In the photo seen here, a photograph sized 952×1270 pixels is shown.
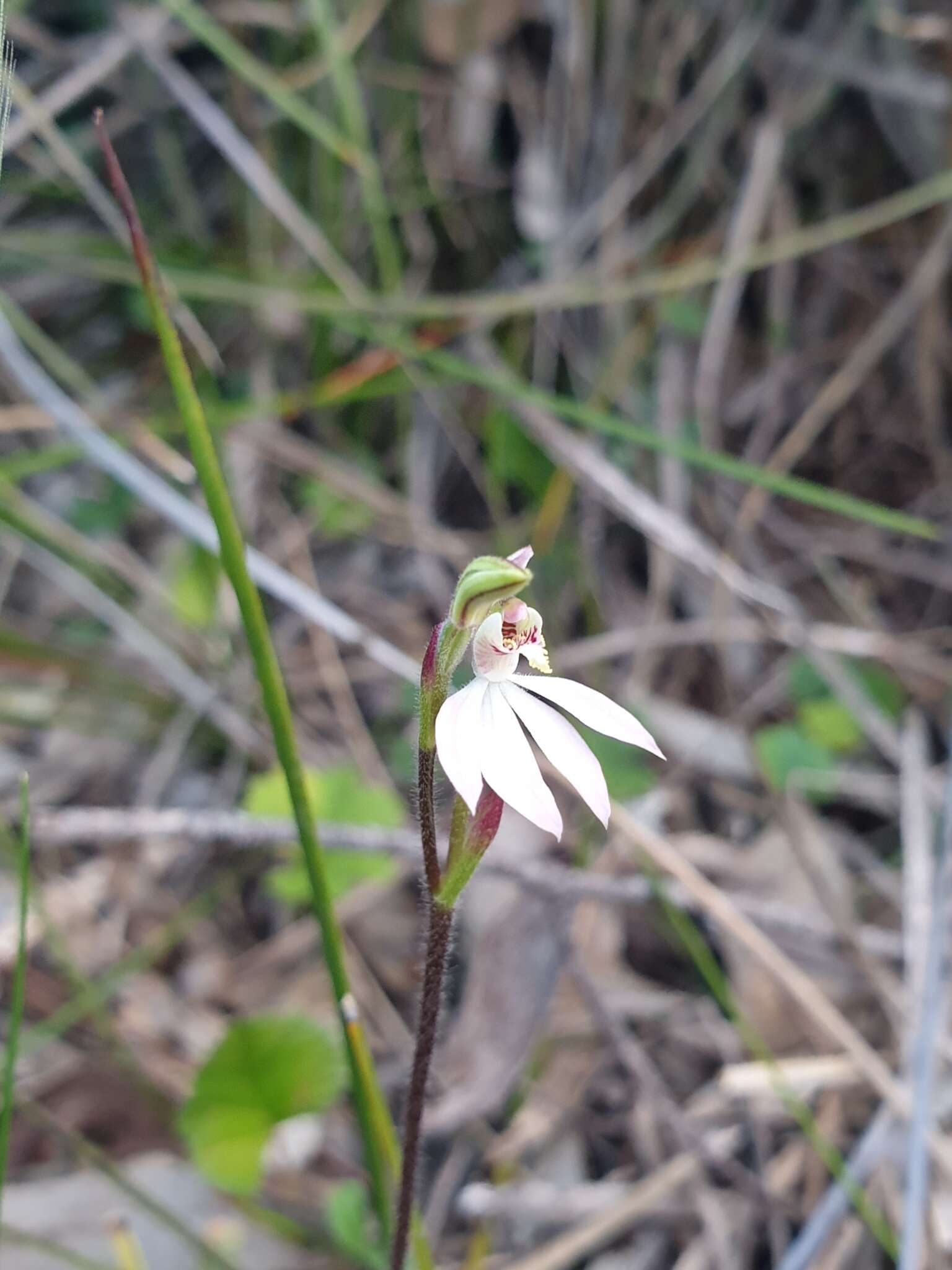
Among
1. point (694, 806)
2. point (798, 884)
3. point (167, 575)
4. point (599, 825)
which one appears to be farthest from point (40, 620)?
point (798, 884)

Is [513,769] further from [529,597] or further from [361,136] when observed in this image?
[361,136]

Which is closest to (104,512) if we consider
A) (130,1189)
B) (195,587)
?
(195,587)

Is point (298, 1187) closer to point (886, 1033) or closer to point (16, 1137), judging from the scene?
point (16, 1137)

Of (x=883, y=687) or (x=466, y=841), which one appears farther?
(x=883, y=687)

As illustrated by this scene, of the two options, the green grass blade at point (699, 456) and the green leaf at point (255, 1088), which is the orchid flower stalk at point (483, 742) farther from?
the green grass blade at point (699, 456)

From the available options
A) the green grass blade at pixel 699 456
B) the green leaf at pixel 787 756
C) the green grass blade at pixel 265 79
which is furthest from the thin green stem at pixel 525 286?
the green leaf at pixel 787 756

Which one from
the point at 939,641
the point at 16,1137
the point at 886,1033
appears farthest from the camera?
the point at 939,641
